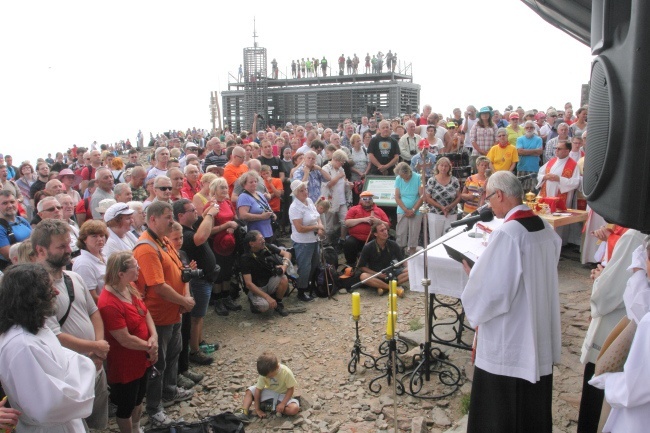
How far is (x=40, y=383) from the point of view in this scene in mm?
2574

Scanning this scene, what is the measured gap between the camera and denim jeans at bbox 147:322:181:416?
4.46 metres


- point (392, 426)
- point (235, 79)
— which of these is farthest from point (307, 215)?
point (235, 79)

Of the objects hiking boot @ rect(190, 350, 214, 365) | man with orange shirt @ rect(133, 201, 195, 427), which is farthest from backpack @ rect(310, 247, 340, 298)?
man with orange shirt @ rect(133, 201, 195, 427)

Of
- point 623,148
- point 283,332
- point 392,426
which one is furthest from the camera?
point 283,332

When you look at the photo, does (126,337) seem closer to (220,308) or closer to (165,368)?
(165,368)

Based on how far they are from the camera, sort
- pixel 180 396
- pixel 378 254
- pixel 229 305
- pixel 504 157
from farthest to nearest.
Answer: pixel 504 157 < pixel 378 254 < pixel 229 305 < pixel 180 396

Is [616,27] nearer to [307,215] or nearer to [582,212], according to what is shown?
[307,215]

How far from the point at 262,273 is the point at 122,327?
9.99 ft

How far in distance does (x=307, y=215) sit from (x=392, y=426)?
361 centimetres

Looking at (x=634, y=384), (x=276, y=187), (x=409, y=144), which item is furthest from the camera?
(x=409, y=144)

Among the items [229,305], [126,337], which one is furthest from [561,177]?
[126,337]

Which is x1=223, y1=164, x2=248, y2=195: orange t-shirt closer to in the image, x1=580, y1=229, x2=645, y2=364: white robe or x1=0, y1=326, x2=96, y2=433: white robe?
x1=0, y1=326, x2=96, y2=433: white robe

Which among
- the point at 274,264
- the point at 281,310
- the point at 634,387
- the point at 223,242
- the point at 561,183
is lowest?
the point at 281,310

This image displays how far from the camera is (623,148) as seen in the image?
170cm
